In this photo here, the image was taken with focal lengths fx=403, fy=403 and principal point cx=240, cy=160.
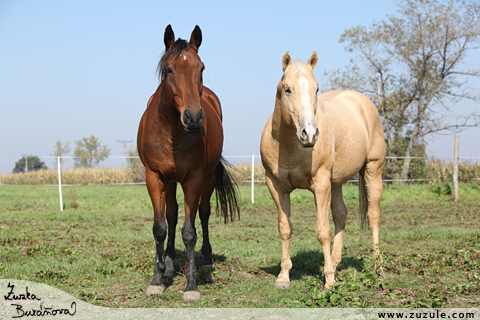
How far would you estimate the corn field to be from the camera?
17875 mm

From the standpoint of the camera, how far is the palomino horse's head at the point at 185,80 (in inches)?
135

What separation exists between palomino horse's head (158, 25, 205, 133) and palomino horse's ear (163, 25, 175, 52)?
22 millimetres

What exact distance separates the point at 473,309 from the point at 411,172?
1769cm

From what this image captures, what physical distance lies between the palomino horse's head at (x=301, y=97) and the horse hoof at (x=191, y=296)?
1.77m

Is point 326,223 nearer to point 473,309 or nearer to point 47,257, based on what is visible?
point 473,309

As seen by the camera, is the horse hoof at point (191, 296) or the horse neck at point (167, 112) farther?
the horse neck at point (167, 112)

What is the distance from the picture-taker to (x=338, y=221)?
16.6 ft

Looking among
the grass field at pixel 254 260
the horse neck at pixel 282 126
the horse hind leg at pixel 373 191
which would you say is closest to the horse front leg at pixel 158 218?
the grass field at pixel 254 260

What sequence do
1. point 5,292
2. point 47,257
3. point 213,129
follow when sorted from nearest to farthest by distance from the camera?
point 5,292 → point 213,129 → point 47,257

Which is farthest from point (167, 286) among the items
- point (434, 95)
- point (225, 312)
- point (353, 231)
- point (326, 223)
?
point (434, 95)

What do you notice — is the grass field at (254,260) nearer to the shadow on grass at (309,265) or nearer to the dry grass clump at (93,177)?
the shadow on grass at (309,265)

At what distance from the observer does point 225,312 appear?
3.33 meters

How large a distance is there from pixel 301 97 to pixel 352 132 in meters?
1.44
